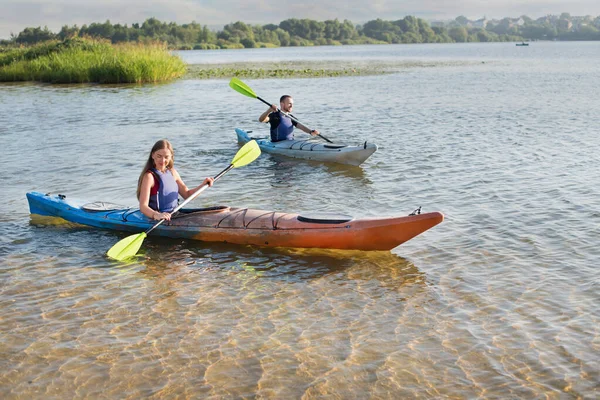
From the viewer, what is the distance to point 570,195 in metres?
7.61

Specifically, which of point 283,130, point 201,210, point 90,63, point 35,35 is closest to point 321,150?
point 283,130

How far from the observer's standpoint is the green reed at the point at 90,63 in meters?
24.0

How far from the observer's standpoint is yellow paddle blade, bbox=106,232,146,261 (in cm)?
553

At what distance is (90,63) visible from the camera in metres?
25.5

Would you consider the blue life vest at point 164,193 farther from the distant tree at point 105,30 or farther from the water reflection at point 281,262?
the distant tree at point 105,30

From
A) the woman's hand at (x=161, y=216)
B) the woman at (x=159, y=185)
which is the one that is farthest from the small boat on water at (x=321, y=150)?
the woman's hand at (x=161, y=216)

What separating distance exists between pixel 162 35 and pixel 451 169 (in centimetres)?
9031

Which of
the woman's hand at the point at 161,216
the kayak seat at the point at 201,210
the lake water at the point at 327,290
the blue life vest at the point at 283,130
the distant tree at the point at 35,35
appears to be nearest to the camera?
the lake water at the point at 327,290

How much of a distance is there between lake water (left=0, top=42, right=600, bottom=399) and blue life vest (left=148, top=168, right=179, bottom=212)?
40 centimetres

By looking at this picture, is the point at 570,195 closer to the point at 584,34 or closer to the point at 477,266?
the point at 477,266

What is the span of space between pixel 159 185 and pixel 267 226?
44.3 inches

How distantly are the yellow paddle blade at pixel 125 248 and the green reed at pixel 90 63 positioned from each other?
754 inches

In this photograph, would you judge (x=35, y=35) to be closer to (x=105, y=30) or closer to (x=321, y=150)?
(x=105, y=30)

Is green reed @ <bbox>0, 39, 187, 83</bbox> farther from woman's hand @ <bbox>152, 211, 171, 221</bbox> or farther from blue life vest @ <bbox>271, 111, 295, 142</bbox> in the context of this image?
woman's hand @ <bbox>152, 211, 171, 221</bbox>
